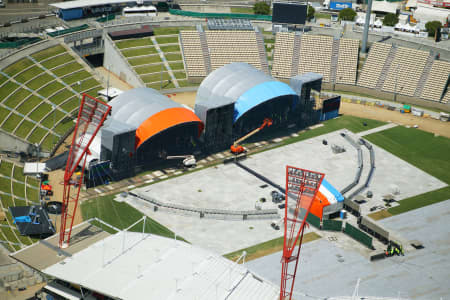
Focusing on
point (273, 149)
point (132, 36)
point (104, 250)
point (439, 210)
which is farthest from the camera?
point (132, 36)

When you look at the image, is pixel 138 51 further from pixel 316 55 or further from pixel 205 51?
pixel 316 55

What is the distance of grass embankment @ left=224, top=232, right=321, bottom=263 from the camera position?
8775 cm

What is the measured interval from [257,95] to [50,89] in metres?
44.2

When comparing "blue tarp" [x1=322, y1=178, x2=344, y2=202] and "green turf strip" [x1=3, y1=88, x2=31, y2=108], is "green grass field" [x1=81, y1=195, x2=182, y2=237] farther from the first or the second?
"green turf strip" [x1=3, y1=88, x2=31, y2=108]

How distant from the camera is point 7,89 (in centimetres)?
12256

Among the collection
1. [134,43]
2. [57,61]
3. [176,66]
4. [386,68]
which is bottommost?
[176,66]

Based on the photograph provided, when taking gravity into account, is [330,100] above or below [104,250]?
above

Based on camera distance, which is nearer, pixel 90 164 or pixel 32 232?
pixel 32 232

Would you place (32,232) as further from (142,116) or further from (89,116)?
(142,116)

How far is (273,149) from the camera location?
121 metres

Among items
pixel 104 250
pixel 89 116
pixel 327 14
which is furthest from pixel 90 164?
pixel 327 14

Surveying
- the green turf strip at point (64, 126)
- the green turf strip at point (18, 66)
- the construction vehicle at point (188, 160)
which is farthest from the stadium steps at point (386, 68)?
the green turf strip at point (18, 66)

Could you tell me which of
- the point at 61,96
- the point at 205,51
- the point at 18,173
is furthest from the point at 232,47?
the point at 18,173

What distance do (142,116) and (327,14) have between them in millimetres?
98065
